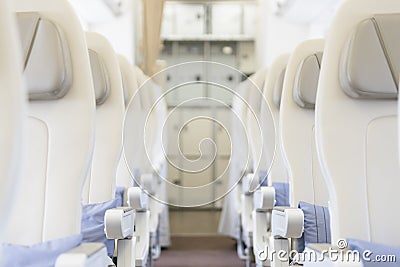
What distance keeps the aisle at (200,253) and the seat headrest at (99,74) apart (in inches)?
92.9

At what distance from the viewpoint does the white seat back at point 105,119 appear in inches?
79.1

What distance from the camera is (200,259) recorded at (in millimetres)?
4320

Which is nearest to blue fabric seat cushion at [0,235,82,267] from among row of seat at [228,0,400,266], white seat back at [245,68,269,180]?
row of seat at [228,0,400,266]

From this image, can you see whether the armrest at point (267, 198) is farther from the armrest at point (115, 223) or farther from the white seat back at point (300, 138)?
the armrest at point (115, 223)

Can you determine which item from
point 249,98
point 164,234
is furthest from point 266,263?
point 164,234

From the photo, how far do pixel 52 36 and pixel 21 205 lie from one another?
476 mm

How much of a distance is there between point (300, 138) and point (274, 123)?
0.61 metres

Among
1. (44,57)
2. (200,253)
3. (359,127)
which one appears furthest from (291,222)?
(200,253)

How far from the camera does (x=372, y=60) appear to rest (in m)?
1.44

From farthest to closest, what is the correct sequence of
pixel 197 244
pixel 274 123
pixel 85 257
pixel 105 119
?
1. pixel 197 244
2. pixel 274 123
3. pixel 105 119
4. pixel 85 257

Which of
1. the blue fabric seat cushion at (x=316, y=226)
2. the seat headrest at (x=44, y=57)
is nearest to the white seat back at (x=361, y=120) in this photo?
the blue fabric seat cushion at (x=316, y=226)

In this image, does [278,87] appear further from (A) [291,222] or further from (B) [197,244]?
(B) [197,244]

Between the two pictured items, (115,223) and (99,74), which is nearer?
(115,223)

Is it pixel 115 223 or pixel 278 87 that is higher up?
pixel 278 87
